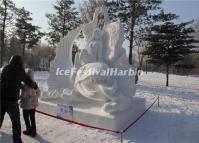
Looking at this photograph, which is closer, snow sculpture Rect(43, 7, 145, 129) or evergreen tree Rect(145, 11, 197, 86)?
snow sculpture Rect(43, 7, 145, 129)

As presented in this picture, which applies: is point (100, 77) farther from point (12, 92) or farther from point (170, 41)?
point (170, 41)

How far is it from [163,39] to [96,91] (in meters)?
13.0

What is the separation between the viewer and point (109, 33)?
8844 mm

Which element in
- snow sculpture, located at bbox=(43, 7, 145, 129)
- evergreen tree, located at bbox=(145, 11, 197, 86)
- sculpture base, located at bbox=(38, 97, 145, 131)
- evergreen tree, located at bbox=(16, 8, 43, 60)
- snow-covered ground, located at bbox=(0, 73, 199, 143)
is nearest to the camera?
snow-covered ground, located at bbox=(0, 73, 199, 143)

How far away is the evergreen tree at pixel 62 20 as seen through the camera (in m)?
25.0

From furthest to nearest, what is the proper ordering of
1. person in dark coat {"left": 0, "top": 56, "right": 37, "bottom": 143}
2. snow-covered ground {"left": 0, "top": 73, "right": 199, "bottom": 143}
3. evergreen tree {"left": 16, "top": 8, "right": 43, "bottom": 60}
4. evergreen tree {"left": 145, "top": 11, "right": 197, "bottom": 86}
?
evergreen tree {"left": 16, "top": 8, "right": 43, "bottom": 60} → evergreen tree {"left": 145, "top": 11, "right": 197, "bottom": 86} → snow-covered ground {"left": 0, "top": 73, "right": 199, "bottom": 143} → person in dark coat {"left": 0, "top": 56, "right": 37, "bottom": 143}

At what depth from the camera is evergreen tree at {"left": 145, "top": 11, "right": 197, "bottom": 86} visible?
19344 millimetres

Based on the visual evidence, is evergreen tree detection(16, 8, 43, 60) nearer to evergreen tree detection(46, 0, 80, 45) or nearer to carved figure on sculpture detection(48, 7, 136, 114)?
evergreen tree detection(46, 0, 80, 45)

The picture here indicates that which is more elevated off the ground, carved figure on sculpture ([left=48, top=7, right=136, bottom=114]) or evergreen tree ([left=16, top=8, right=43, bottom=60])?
evergreen tree ([left=16, top=8, right=43, bottom=60])

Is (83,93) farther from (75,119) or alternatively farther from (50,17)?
(50,17)

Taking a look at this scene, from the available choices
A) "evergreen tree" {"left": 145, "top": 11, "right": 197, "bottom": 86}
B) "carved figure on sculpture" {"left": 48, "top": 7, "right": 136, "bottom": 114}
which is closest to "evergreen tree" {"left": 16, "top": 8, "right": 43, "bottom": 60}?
"evergreen tree" {"left": 145, "top": 11, "right": 197, "bottom": 86}

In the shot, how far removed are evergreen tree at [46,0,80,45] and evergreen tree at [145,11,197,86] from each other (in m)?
7.93

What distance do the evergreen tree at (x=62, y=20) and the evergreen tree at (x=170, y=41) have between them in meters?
7.93

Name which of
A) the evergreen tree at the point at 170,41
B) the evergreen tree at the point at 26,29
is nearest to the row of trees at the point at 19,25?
the evergreen tree at the point at 26,29
